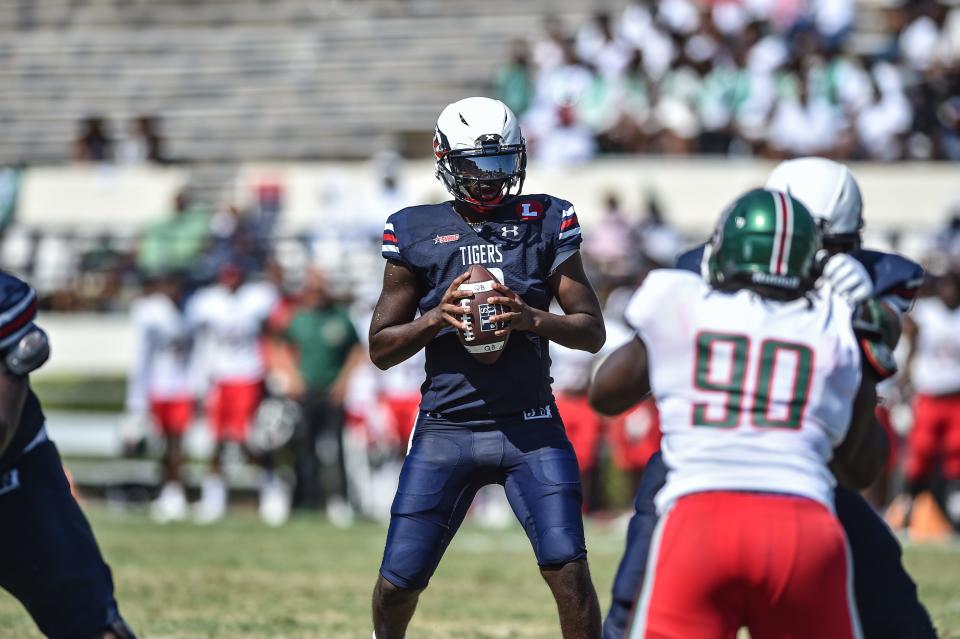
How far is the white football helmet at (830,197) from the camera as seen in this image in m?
4.98

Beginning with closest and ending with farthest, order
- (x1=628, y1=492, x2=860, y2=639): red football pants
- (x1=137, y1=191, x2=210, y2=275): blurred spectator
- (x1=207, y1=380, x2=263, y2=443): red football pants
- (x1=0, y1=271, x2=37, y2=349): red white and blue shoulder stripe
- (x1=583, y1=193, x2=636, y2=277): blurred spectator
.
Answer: (x1=628, y1=492, x2=860, y2=639): red football pants, (x1=0, y1=271, x2=37, y2=349): red white and blue shoulder stripe, (x1=207, y1=380, x2=263, y2=443): red football pants, (x1=583, y1=193, x2=636, y2=277): blurred spectator, (x1=137, y1=191, x2=210, y2=275): blurred spectator

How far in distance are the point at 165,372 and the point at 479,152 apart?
30.1ft

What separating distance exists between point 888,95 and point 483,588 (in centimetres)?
887

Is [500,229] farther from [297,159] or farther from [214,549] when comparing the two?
[297,159]

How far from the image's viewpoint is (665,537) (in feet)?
12.2

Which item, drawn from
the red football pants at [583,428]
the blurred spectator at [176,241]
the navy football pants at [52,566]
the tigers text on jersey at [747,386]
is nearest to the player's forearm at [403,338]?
the navy football pants at [52,566]

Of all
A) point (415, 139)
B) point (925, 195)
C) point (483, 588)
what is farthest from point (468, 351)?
point (415, 139)

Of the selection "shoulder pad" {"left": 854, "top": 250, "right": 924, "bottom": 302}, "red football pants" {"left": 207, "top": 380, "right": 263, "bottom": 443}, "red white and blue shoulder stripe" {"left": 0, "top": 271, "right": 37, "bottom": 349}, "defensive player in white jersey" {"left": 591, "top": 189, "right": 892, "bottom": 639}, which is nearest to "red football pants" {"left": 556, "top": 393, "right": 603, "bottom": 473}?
"red football pants" {"left": 207, "top": 380, "right": 263, "bottom": 443}

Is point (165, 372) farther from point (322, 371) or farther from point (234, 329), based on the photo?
point (322, 371)

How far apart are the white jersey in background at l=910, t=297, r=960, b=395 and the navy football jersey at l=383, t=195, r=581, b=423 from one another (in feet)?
24.3

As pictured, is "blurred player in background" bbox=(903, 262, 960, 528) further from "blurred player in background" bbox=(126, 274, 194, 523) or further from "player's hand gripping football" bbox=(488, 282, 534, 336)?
"player's hand gripping football" bbox=(488, 282, 534, 336)

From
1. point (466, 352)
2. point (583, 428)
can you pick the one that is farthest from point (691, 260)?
point (583, 428)

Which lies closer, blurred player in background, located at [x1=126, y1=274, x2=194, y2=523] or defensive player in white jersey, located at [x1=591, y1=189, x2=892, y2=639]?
defensive player in white jersey, located at [x1=591, y1=189, x2=892, y2=639]

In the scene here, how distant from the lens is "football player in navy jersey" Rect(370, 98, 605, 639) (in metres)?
5.10
